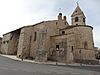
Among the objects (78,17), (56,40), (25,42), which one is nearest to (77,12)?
(78,17)

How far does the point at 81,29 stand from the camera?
33.0 metres

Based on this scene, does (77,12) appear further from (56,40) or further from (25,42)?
(25,42)

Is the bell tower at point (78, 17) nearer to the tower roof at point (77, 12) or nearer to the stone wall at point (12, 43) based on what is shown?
the tower roof at point (77, 12)

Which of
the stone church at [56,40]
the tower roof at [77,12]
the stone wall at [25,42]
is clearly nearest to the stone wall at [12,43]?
the stone wall at [25,42]

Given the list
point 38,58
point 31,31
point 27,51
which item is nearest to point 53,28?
point 31,31

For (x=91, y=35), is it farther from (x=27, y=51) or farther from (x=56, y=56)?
(x=27, y=51)

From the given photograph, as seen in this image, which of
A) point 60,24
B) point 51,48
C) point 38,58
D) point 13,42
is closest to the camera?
point 38,58

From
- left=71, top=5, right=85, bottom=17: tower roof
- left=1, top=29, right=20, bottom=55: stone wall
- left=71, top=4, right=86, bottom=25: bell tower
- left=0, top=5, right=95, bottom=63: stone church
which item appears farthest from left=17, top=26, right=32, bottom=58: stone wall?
left=71, top=5, right=85, bottom=17: tower roof

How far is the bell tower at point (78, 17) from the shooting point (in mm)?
41094

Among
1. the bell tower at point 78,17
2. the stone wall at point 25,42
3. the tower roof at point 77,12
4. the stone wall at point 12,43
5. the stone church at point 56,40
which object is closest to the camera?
the stone church at point 56,40

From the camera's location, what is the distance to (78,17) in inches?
1660

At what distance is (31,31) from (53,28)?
215 inches

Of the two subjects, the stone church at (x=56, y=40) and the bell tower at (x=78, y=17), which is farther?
the bell tower at (x=78, y=17)

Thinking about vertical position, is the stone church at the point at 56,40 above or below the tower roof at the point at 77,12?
below
